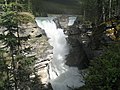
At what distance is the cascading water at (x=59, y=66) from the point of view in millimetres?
40750

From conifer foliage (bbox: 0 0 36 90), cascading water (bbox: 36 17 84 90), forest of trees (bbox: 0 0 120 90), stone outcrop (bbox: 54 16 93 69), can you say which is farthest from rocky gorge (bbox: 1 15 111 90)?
conifer foliage (bbox: 0 0 36 90)

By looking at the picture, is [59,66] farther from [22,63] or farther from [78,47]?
[22,63]

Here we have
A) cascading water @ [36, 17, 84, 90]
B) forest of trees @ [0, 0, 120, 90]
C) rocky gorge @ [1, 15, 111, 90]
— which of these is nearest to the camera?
forest of trees @ [0, 0, 120, 90]

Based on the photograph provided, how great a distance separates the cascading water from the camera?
40750 mm

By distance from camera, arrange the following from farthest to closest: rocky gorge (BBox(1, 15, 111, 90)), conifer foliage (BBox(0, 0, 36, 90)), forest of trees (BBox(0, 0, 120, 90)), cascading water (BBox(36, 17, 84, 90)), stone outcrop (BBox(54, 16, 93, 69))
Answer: stone outcrop (BBox(54, 16, 93, 69)), cascading water (BBox(36, 17, 84, 90)), rocky gorge (BBox(1, 15, 111, 90)), conifer foliage (BBox(0, 0, 36, 90)), forest of trees (BBox(0, 0, 120, 90))

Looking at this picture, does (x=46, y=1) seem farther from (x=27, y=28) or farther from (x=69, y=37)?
(x=27, y=28)

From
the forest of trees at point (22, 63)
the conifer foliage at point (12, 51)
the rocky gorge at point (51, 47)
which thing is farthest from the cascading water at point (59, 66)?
the conifer foliage at point (12, 51)

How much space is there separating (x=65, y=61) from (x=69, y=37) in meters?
5.77

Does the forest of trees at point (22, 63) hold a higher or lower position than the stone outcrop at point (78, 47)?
higher

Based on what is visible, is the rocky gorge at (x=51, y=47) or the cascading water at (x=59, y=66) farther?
the cascading water at (x=59, y=66)

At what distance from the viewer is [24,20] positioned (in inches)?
1534

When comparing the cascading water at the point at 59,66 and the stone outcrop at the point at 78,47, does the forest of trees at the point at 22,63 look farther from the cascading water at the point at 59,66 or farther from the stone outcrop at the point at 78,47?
the cascading water at the point at 59,66

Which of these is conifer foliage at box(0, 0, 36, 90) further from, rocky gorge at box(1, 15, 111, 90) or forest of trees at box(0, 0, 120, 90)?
rocky gorge at box(1, 15, 111, 90)

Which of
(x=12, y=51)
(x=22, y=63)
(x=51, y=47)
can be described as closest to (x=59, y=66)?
(x=51, y=47)
